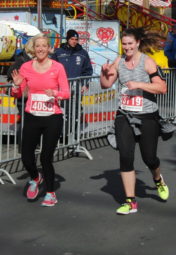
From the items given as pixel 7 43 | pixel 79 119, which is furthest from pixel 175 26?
pixel 79 119

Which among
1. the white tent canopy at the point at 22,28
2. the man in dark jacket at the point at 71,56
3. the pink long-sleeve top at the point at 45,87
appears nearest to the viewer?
the pink long-sleeve top at the point at 45,87

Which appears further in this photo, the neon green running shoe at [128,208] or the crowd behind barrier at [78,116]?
the crowd behind barrier at [78,116]

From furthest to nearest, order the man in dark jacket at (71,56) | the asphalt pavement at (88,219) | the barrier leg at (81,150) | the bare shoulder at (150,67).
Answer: the man in dark jacket at (71,56)
the barrier leg at (81,150)
the bare shoulder at (150,67)
the asphalt pavement at (88,219)

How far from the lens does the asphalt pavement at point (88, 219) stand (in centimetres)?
518

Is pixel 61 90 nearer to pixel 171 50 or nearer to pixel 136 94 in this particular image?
pixel 136 94

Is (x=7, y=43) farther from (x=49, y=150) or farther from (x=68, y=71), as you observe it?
(x=49, y=150)

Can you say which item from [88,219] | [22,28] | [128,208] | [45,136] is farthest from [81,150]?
[22,28]

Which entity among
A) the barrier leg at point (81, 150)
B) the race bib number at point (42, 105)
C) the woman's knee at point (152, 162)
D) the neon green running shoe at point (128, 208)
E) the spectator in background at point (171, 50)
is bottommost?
the neon green running shoe at point (128, 208)

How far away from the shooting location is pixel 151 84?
19.6 ft

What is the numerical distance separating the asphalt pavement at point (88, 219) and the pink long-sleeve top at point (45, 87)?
1044 mm

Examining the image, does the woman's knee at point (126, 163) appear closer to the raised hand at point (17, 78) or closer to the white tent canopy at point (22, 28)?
the raised hand at point (17, 78)

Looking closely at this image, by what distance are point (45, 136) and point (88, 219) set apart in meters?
0.99

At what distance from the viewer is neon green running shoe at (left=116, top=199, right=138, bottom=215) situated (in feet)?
20.1

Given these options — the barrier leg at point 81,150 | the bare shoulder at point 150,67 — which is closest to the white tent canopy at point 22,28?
the barrier leg at point 81,150
